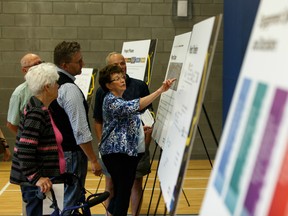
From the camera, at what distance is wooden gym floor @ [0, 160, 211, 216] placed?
448 cm

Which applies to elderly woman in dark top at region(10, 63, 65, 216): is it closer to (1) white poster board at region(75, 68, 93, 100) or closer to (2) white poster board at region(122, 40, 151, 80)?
(2) white poster board at region(122, 40, 151, 80)

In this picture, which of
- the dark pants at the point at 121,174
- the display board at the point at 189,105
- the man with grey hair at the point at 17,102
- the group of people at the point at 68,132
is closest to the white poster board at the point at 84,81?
the man with grey hair at the point at 17,102

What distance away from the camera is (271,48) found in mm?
904

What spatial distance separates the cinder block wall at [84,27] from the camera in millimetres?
6719

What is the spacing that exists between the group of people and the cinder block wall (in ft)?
9.97

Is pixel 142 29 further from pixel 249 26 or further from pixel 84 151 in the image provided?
pixel 84 151

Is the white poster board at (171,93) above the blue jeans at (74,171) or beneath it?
above

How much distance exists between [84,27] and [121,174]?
12.5 feet

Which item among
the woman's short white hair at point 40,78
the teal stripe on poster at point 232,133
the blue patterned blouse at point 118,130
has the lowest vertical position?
the blue patterned blouse at point 118,130

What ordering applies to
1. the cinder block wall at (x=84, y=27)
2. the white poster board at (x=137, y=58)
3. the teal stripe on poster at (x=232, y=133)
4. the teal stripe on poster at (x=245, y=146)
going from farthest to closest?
the cinder block wall at (x=84, y=27)
the white poster board at (x=137, y=58)
the teal stripe on poster at (x=232, y=133)
the teal stripe on poster at (x=245, y=146)

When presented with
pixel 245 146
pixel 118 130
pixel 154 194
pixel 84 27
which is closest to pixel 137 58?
pixel 154 194

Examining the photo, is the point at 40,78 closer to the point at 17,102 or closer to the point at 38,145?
the point at 38,145

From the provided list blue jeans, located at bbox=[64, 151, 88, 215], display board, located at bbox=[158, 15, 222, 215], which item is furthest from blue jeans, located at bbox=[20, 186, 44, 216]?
display board, located at bbox=[158, 15, 222, 215]

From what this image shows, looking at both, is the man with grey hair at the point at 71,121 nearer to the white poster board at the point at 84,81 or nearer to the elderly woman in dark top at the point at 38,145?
the elderly woman in dark top at the point at 38,145
